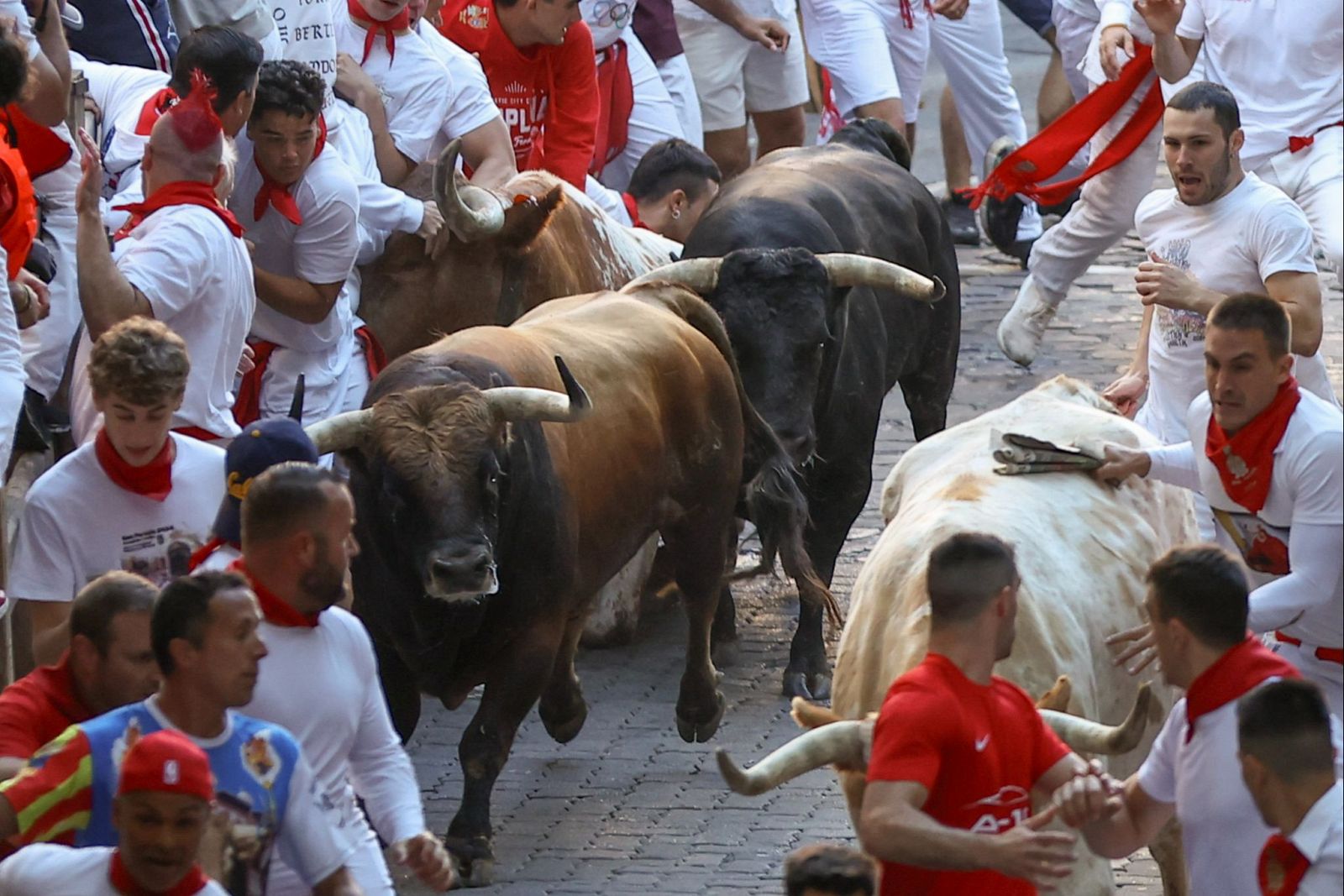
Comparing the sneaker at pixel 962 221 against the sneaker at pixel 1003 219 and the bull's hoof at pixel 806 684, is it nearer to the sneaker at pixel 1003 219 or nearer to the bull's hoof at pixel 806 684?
the sneaker at pixel 1003 219

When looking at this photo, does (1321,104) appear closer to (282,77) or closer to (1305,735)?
(282,77)

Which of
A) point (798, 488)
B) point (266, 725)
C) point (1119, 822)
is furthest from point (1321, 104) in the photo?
point (266, 725)

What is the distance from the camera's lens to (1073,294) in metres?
14.2

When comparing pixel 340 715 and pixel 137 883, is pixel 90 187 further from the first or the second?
pixel 137 883

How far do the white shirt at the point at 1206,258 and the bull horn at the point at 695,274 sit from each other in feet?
5.52

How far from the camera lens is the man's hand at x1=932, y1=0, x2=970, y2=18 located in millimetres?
13141

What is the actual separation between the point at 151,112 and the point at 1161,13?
160 inches

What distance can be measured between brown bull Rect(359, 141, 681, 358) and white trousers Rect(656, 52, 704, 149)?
2829 mm

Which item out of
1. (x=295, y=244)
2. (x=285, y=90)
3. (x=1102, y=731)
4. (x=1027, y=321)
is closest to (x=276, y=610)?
(x=1102, y=731)

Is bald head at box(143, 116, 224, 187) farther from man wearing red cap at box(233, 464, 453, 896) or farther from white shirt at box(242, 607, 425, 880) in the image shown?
white shirt at box(242, 607, 425, 880)

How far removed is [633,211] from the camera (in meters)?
10.5

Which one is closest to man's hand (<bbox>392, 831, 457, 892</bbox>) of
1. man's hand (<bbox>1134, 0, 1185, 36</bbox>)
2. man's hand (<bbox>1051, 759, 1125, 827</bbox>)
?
man's hand (<bbox>1051, 759, 1125, 827</bbox>)

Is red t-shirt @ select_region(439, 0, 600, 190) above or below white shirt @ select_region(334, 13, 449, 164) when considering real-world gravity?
below

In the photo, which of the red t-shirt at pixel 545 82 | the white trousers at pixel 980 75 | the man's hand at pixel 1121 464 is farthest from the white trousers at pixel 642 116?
the man's hand at pixel 1121 464
